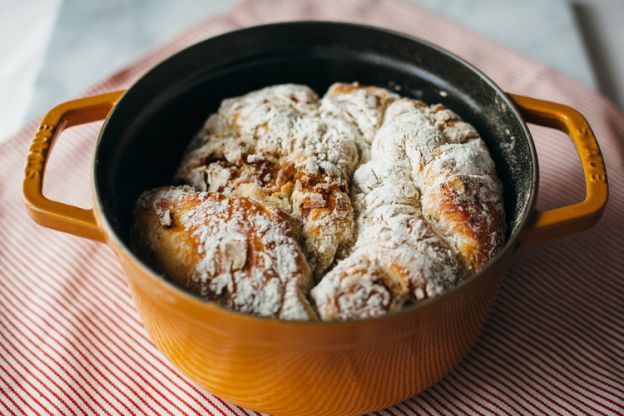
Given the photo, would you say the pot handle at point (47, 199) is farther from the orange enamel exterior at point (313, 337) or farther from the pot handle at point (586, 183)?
the pot handle at point (586, 183)

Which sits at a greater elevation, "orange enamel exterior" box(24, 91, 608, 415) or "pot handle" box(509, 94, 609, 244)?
"pot handle" box(509, 94, 609, 244)

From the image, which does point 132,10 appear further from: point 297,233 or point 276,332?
point 276,332

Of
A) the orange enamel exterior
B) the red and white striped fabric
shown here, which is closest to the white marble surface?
the red and white striped fabric

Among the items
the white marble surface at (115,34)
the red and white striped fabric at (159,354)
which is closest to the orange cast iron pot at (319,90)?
the red and white striped fabric at (159,354)

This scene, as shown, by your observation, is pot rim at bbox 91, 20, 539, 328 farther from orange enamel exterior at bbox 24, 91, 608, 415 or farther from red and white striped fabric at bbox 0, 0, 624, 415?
red and white striped fabric at bbox 0, 0, 624, 415

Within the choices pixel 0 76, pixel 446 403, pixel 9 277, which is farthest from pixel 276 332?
pixel 0 76

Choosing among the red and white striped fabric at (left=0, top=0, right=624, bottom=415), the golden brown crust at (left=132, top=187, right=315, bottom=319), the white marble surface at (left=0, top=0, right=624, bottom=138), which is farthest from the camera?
the white marble surface at (left=0, top=0, right=624, bottom=138)

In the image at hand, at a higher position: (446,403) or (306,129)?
(306,129)

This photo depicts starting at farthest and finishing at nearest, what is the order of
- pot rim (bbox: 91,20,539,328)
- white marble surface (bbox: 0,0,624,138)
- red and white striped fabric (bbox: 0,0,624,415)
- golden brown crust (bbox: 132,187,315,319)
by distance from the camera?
white marble surface (bbox: 0,0,624,138) → red and white striped fabric (bbox: 0,0,624,415) → golden brown crust (bbox: 132,187,315,319) → pot rim (bbox: 91,20,539,328)
